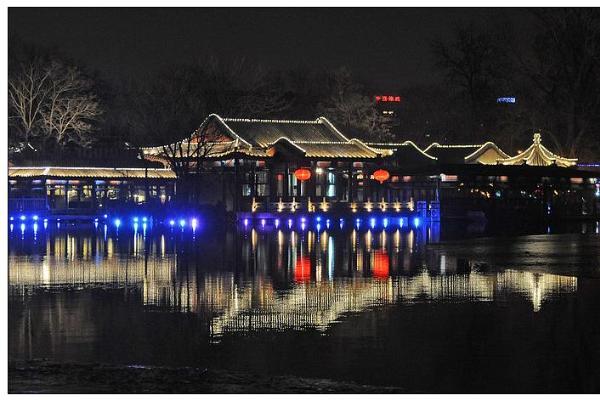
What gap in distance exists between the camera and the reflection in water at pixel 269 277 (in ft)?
62.4

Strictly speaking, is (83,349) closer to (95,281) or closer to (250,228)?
(95,281)

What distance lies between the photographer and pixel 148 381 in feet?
40.1

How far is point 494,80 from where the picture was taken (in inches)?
3233

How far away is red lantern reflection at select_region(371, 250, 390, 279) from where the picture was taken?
25.5 meters

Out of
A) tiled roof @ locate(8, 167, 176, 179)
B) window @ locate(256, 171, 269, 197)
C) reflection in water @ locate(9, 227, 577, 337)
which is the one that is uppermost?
tiled roof @ locate(8, 167, 176, 179)

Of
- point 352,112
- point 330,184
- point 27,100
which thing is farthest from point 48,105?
point 352,112

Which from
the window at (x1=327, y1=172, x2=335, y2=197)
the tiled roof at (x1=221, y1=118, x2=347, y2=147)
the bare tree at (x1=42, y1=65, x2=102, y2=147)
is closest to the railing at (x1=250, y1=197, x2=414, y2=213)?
the window at (x1=327, y1=172, x2=335, y2=197)

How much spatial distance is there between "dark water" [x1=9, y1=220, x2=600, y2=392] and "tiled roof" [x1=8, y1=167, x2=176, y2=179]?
3480 cm

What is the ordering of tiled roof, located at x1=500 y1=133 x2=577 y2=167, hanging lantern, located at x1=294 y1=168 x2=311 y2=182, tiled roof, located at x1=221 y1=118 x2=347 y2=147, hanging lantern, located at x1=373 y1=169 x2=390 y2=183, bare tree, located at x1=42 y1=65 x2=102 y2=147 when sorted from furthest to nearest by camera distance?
tiled roof, located at x1=500 y1=133 x2=577 y2=167 < bare tree, located at x1=42 y1=65 x2=102 y2=147 < tiled roof, located at x1=221 y1=118 x2=347 y2=147 < hanging lantern, located at x1=373 y1=169 x2=390 y2=183 < hanging lantern, located at x1=294 y1=168 x2=311 y2=182

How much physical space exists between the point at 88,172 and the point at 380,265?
43.4 metres

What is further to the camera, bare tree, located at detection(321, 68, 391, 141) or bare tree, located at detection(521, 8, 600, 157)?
bare tree, located at detection(321, 68, 391, 141)

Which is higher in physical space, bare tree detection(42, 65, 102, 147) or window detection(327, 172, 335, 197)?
bare tree detection(42, 65, 102, 147)

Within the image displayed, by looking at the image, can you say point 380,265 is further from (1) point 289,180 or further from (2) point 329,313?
(1) point 289,180

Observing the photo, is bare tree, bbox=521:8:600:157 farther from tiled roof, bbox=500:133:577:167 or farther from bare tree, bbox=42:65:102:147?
bare tree, bbox=42:65:102:147
